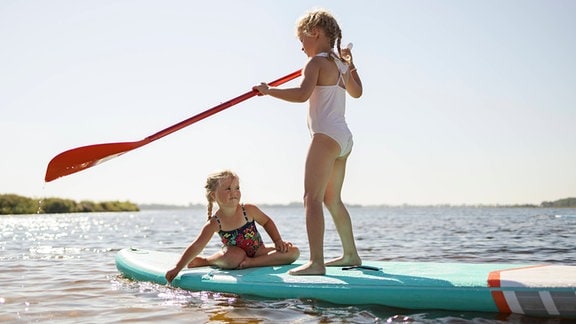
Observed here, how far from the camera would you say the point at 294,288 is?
13.5 ft

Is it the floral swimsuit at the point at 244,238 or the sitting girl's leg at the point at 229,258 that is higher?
the floral swimsuit at the point at 244,238

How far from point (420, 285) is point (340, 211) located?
3.32 feet

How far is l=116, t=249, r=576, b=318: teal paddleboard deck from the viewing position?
11.5 feet

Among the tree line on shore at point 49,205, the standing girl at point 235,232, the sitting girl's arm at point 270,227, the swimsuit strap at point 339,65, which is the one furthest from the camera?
the tree line on shore at point 49,205

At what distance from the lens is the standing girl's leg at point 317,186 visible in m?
4.25

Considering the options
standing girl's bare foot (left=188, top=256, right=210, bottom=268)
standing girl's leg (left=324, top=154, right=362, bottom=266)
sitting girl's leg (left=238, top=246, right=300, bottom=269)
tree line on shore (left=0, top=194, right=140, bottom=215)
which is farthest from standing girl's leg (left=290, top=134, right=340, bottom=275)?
tree line on shore (left=0, top=194, right=140, bottom=215)

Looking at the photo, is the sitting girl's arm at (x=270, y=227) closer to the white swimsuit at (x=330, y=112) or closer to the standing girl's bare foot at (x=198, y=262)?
the standing girl's bare foot at (x=198, y=262)

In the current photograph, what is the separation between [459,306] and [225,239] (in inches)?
79.0

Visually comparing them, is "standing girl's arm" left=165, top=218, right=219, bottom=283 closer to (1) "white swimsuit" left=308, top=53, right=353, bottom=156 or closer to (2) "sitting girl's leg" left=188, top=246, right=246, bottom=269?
(2) "sitting girl's leg" left=188, top=246, right=246, bottom=269

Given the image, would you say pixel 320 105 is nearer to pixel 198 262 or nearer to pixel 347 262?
pixel 347 262

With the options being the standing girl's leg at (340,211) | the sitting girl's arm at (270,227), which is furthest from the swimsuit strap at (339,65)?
the sitting girl's arm at (270,227)

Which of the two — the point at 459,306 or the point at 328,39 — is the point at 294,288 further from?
the point at 328,39

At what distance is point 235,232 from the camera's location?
4.97m

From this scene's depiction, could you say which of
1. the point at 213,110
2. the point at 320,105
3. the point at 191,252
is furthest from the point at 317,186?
the point at 213,110
